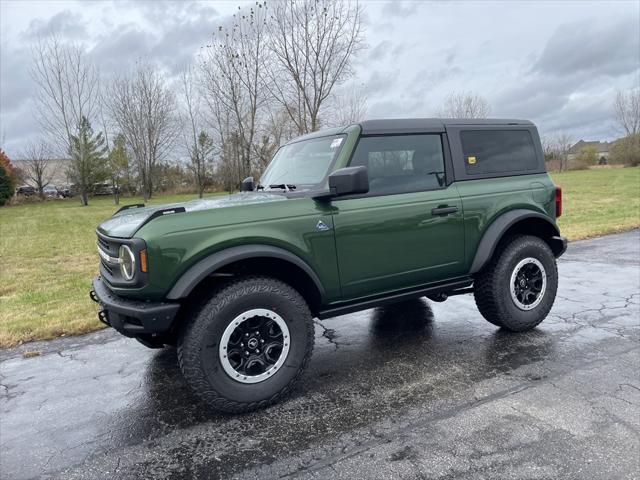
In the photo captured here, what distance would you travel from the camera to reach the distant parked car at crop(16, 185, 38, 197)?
45.1m

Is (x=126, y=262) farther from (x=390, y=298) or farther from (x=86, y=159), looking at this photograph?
(x=86, y=159)

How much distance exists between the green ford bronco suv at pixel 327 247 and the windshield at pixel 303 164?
0.05ft

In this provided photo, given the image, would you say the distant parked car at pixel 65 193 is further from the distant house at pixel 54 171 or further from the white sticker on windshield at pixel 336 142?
the white sticker on windshield at pixel 336 142

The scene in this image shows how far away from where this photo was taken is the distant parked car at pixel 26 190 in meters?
45.1

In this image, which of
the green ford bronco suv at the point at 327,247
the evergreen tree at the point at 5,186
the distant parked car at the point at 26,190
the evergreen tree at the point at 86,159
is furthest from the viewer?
the distant parked car at the point at 26,190

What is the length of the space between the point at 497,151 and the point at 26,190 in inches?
2080

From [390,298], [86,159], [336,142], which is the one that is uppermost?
[86,159]

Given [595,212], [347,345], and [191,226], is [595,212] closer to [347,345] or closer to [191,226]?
[347,345]

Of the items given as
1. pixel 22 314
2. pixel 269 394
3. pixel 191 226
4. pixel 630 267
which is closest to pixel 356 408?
pixel 269 394

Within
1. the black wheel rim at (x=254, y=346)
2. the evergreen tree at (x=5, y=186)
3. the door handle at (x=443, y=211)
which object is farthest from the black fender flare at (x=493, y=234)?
the evergreen tree at (x=5, y=186)

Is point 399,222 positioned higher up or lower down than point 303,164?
lower down

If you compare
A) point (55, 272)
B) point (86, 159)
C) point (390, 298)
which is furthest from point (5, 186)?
point (390, 298)

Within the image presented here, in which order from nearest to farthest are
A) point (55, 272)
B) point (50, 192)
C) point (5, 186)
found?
point (55, 272) → point (5, 186) → point (50, 192)

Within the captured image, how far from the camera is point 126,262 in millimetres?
2994
